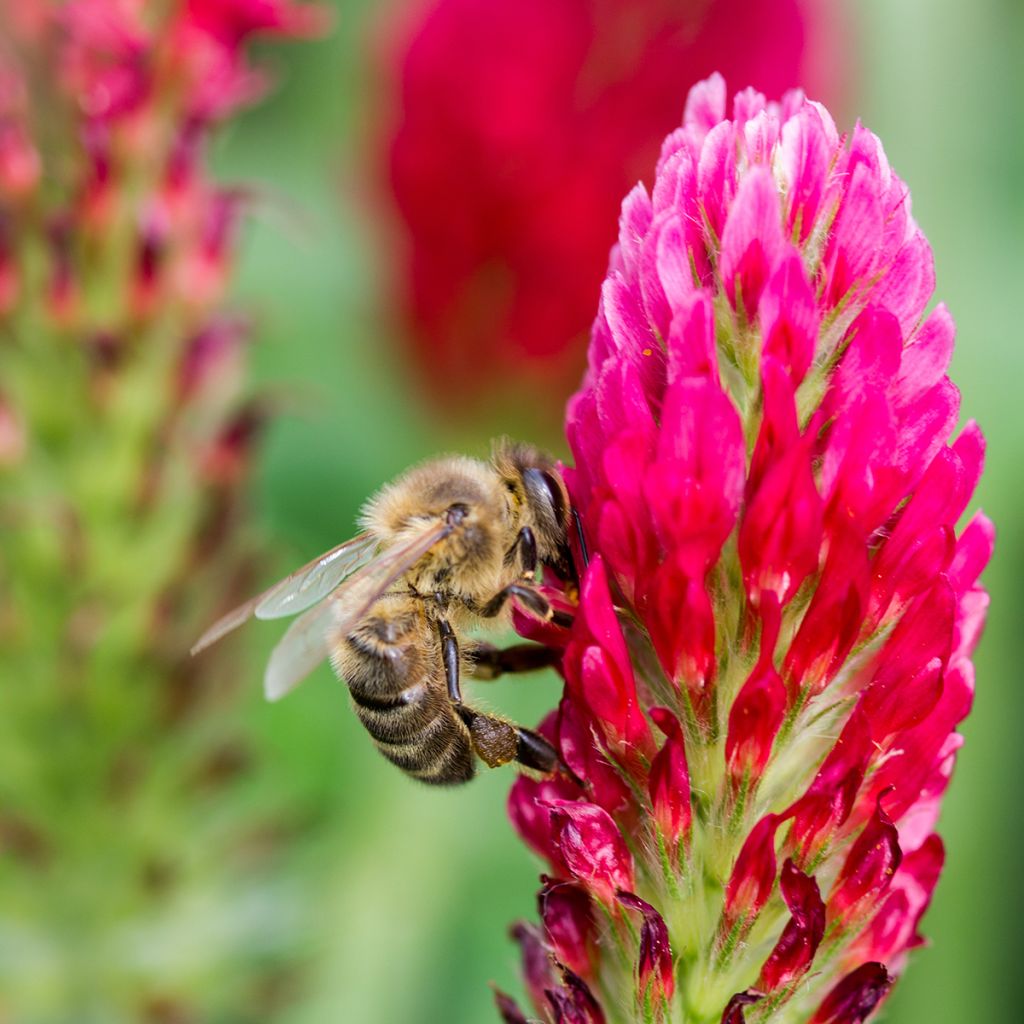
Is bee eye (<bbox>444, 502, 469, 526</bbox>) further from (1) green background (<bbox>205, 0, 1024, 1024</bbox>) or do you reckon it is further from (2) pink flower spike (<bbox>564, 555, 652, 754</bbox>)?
(1) green background (<bbox>205, 0, 1024, 1024</bbox>)

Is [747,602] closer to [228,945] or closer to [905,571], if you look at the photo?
[905,571]

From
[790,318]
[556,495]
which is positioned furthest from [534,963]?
[790,318]

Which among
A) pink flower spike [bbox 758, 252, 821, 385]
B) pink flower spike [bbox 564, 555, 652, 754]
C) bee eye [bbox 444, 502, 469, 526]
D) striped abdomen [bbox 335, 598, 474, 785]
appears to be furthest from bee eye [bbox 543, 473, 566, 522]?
pink flower spike [bbox 758, 252, 821, 385]

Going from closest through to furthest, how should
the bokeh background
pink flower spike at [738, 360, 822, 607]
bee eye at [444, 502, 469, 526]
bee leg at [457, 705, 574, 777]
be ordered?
pink flower spike at [738, 360, 822, 607], bee leg at [457, 705, 574, 777], bee eye at [444, 502, 469, 526], the bokeh background

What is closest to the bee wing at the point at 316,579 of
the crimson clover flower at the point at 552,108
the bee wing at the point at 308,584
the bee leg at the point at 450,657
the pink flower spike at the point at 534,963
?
the bee wing at the point at 308,584

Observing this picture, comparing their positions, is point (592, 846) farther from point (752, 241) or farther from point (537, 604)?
point (752, 241)
